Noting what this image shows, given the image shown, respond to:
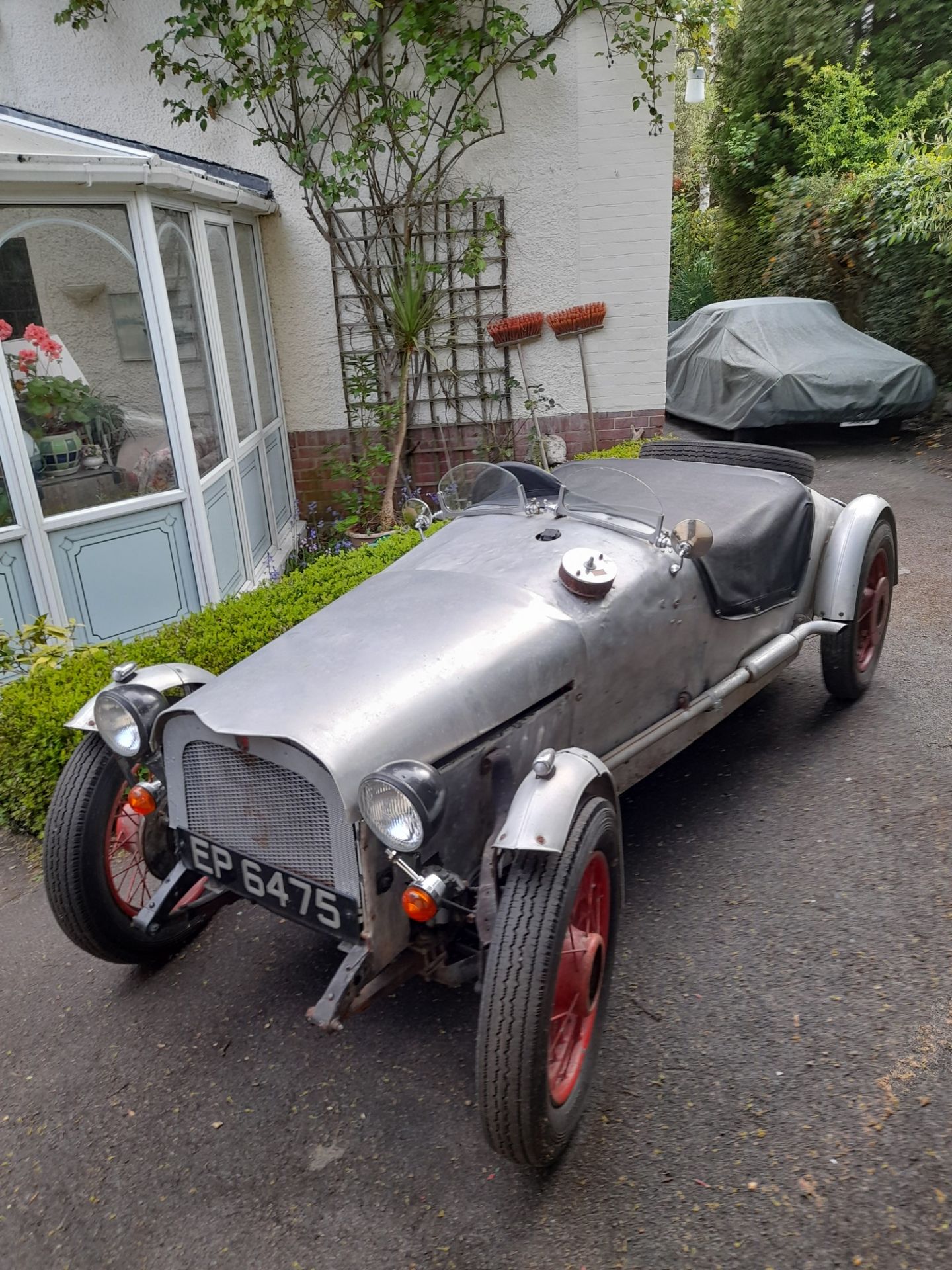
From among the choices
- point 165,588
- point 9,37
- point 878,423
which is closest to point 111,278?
point 165,588

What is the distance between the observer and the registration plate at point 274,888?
2252 mm

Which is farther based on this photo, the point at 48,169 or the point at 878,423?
the point at 878,423

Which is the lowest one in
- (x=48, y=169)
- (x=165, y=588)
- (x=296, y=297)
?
(x=165, y=588)

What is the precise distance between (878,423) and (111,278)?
8378 millimetres

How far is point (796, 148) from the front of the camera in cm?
1520

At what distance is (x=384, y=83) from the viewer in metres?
6.93

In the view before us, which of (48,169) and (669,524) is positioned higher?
(48,169)

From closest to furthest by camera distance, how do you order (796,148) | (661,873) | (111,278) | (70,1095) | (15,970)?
(70,1095) < (15,970) < (661,873) < (111,278) < (796,148)

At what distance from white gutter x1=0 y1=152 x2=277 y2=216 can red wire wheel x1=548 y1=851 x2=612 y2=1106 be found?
434 cm

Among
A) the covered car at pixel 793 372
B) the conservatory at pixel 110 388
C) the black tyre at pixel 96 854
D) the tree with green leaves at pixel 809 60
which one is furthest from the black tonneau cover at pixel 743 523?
the tree with green leaves at pixel 809 60

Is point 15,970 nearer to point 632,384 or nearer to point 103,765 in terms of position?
point 103,765

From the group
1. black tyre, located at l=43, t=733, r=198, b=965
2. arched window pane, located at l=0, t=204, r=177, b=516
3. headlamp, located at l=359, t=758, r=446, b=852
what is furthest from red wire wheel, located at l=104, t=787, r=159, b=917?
arched window pane, located at l=0, t=204, r=177, b=516

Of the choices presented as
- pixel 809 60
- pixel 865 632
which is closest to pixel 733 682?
pixel 865 632

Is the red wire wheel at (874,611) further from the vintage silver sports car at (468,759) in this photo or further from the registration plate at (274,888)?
the registration plate at (274,888)
